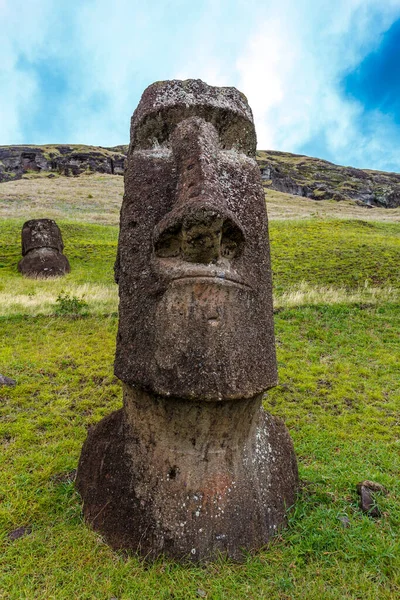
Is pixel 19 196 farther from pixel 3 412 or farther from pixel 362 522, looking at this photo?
pixel 362 522

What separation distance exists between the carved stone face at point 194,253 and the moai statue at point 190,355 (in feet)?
0.03

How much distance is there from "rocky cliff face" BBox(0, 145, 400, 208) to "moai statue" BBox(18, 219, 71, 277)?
197 ft

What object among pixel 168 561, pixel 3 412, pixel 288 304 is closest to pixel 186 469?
pixel 168 561

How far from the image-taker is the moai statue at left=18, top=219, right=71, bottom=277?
16.1 meters

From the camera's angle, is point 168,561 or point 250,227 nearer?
point 168,561

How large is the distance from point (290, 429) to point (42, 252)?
44.8ft

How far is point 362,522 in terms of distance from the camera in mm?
3387

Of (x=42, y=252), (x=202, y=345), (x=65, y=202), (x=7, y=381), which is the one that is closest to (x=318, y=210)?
(x=65, y=202)

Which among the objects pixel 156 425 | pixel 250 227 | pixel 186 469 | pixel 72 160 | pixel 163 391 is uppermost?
pixel 72 160

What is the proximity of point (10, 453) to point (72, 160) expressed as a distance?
9271 centimetres

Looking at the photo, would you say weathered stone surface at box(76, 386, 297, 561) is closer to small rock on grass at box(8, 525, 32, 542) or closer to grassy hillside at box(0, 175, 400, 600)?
grassy hillside at box(0, 175, 400, 600)

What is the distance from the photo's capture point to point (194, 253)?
2.99 metres

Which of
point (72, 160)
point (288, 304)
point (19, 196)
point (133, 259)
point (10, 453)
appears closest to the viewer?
point (133, 259)

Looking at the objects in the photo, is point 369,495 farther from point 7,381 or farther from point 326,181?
point 326,181
